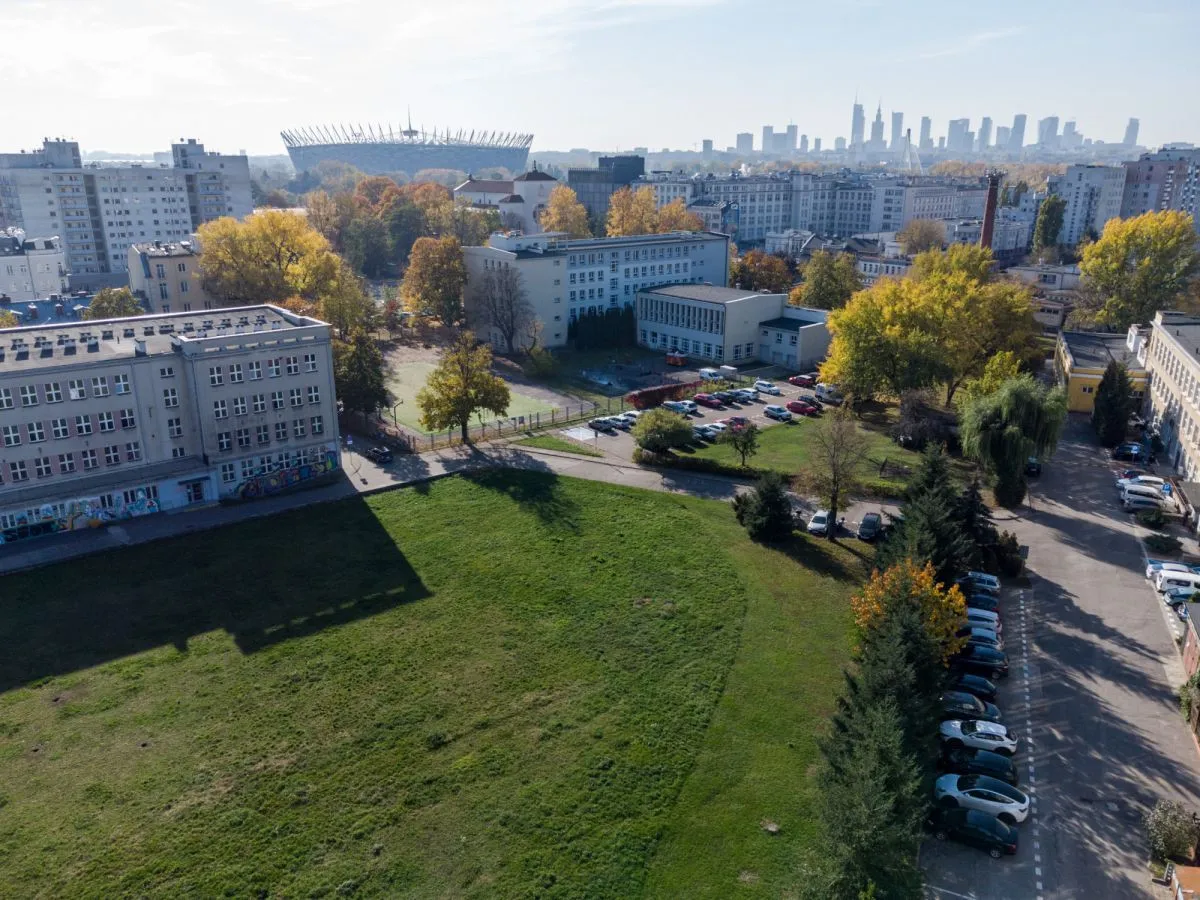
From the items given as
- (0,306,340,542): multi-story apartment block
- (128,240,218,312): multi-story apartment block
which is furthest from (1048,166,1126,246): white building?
(0,306,340,542): multi-story apartment block

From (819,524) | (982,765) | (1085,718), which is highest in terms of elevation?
(819,524)

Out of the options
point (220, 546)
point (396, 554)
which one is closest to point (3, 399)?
point (220, 546)

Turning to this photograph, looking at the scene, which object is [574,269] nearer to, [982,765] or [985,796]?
[982,765]

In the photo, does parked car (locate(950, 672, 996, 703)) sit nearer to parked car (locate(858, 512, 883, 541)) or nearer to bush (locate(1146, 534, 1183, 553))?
parked car (locate(858, 512, 883, 541))

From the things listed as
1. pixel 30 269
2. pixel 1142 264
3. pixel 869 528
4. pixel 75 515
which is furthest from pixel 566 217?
pixel 75 515

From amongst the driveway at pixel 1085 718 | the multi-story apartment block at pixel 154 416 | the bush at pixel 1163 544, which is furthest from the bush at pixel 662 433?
the bush at pixel 1163 544

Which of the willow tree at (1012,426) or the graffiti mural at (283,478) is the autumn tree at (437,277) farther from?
the willow tree at (1012,426)

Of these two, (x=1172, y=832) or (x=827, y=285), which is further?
(x=827, y=285)
